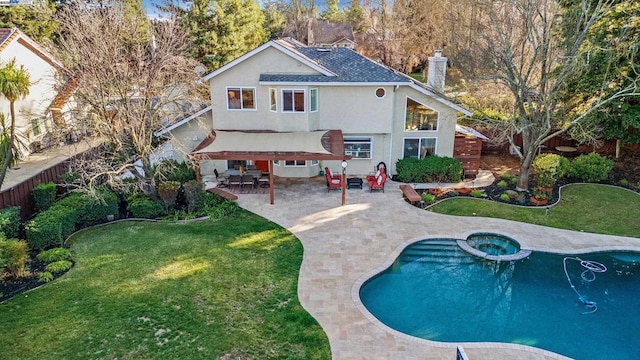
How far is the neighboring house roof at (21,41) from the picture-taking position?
3084cm

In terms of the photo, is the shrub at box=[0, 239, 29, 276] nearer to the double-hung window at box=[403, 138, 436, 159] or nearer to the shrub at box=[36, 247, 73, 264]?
the shrub at box=[36, 247, 73, 264]

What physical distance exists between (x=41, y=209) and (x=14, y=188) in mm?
1994

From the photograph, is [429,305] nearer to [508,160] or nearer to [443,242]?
[443,242]

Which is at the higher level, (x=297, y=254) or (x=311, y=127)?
(x=311, y=127)

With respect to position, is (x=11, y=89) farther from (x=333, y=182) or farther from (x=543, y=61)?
(x=543, y=61)

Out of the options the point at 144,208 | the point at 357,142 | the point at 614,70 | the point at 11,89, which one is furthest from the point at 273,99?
the point at 614,70

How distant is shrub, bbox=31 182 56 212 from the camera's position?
78.1 ft

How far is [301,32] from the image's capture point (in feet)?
244

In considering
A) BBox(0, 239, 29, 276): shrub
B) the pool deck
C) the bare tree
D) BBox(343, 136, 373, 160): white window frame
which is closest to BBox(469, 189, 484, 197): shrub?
the pool deck

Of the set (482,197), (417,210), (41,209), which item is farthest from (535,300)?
(41,209)

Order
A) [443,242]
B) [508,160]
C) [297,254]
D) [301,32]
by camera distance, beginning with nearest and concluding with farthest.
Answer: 1. [297,254]
2. [443,242]
3. [508,160]
4. [301,32]

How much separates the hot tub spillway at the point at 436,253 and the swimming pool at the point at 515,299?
5cm

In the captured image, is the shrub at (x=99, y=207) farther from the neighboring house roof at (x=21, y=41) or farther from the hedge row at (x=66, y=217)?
the neighboring house roof at (x=21, y=41)

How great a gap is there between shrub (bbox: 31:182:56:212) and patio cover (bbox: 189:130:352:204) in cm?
802
